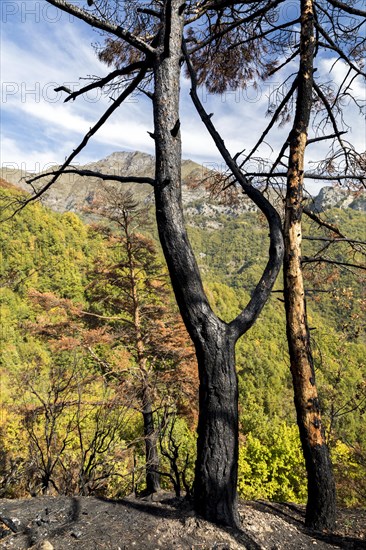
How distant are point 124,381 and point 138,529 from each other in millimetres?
6366

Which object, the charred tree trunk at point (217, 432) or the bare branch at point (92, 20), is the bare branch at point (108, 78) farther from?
the charred tree trunk at point (217, 432)

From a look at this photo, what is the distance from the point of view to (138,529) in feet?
6.34

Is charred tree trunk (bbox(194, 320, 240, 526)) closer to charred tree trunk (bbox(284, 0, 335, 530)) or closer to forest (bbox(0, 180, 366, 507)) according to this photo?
forest (bbox(0, 180, 366, 507))

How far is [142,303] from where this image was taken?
34.4 feet

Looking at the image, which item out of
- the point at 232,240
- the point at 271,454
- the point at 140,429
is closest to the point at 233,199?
the point at 271,454

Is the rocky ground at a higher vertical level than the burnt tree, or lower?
lower

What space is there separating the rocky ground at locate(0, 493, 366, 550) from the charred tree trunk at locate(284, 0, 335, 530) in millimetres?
260

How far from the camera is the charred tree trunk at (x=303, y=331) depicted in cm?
271

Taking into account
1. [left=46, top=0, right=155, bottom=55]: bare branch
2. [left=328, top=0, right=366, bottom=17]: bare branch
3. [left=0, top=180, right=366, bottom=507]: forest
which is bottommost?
[left=0, top=180, right=366, bottom=507]: forest

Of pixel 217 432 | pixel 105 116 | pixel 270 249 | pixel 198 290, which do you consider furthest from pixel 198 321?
pixel 105 116

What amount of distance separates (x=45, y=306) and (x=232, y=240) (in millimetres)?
126923

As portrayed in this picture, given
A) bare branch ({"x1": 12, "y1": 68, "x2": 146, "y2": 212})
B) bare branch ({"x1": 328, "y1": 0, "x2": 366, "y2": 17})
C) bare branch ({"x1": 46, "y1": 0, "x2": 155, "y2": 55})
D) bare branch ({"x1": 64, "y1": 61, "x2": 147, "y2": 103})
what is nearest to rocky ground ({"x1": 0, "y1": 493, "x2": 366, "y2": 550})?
bare branch ({"x1": 12, "y1": 68, "x2": 146, "y2": 212})

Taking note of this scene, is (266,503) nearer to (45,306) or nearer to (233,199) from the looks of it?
(233,199)

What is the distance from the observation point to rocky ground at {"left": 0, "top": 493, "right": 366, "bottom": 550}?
1815 mm
